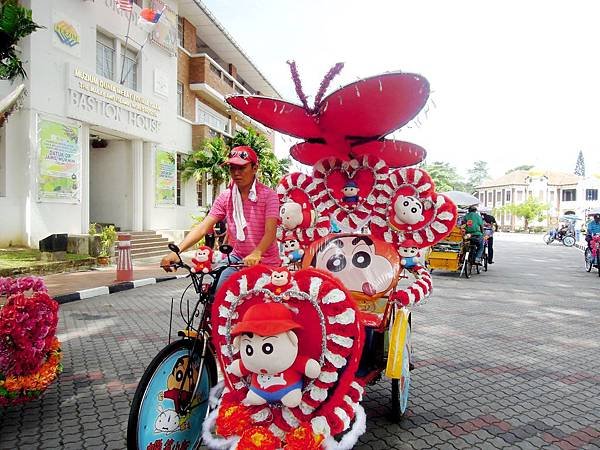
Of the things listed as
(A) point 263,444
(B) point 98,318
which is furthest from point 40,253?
(A) point 263,444

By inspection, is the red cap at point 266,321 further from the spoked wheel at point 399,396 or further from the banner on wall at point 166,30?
the banner on wall at point 166,30

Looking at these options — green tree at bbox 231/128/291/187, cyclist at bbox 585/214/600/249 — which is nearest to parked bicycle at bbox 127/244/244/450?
cyclist at bbox 585/214/600/249

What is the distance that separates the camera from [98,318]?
22.4ft

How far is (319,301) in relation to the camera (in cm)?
250

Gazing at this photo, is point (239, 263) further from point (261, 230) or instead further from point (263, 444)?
point (263, 444)

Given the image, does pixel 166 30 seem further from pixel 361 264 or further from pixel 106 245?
pixel 361 264

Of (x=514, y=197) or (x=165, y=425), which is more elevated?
(x=514, y=197)

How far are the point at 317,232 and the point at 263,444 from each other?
6.61 ft

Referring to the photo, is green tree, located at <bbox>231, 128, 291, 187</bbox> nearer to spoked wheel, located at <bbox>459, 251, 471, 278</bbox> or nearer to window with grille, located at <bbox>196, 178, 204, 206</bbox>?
window with grille, located at <bbox>196, 178, 204, 206</bbox>

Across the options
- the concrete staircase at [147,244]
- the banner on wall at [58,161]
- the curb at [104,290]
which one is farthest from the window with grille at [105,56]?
the curb at [104,290]

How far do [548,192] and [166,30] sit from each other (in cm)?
6004

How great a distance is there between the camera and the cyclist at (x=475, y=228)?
Answer: 1247cm

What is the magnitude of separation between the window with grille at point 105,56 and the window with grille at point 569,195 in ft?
202

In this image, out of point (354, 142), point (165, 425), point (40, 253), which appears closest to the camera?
point (165, 425)
